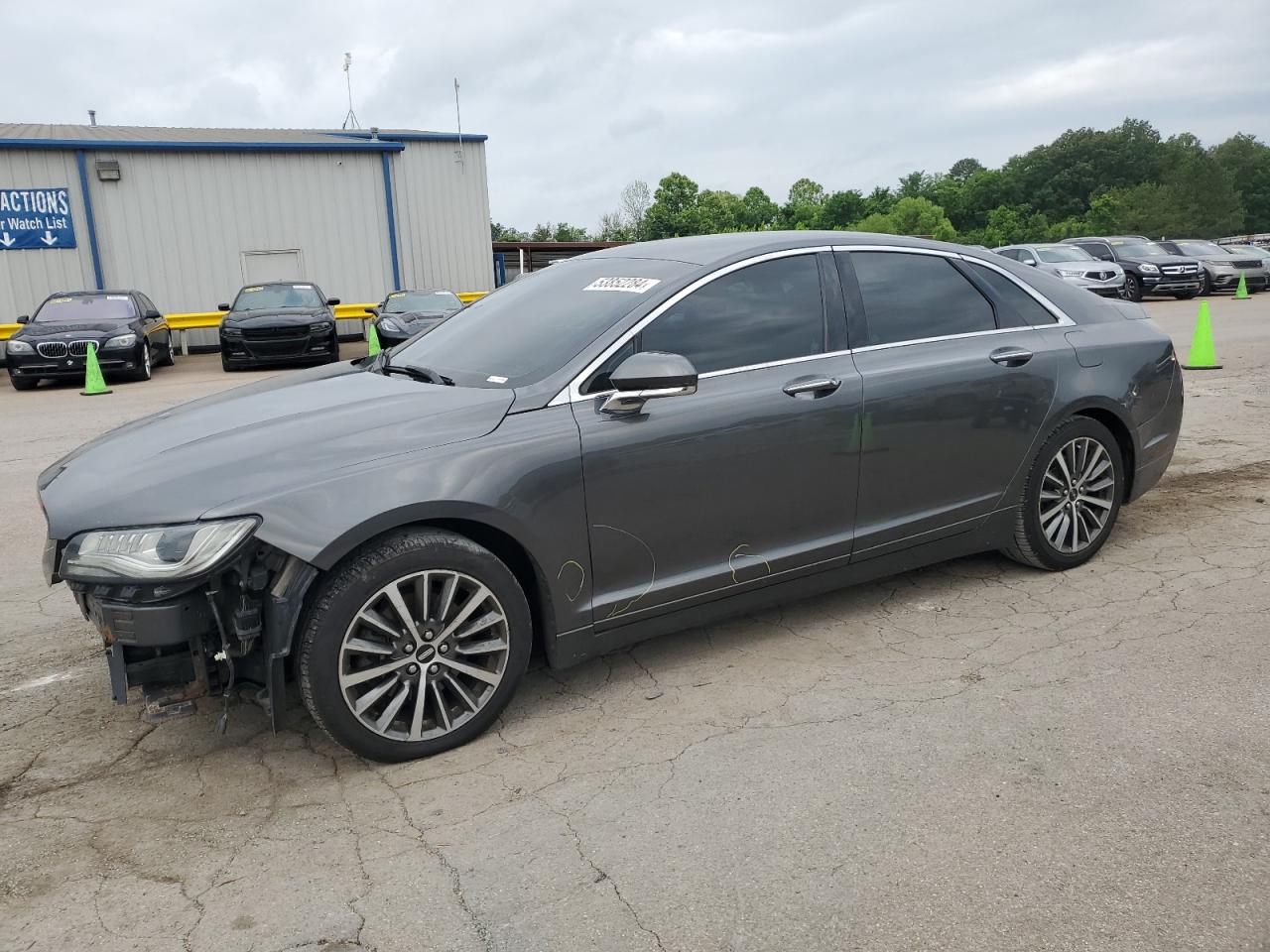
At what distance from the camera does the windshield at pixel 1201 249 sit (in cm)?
2641

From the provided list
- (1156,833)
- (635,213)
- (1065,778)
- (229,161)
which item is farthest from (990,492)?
(635,213)

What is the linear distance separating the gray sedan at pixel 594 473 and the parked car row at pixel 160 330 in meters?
12.5

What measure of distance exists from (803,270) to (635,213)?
304 feet

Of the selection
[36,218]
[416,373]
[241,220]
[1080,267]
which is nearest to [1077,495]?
[416,373]

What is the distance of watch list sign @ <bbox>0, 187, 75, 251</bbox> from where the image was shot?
2231 cm

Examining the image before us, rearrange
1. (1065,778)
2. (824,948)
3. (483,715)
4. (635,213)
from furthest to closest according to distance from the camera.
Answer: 1. (635,213)
2. (483,715)
3. (1065,778)
4. (824,948)

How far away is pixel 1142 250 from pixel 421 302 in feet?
60.7

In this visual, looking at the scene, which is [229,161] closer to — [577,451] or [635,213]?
[577,451]

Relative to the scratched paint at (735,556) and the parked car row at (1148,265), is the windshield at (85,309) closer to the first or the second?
the scratched paint at (735,556)

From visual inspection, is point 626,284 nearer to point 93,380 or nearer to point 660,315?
point 660,315

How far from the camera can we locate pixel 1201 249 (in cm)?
2686

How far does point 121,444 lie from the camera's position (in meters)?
3.54

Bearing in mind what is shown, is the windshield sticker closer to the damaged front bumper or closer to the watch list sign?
the damaged front bumper

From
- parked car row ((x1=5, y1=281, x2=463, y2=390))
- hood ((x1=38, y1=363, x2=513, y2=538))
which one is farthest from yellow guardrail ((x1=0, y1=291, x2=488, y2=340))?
hood ((x1=38, y1=363, x2=513, y2=538))
